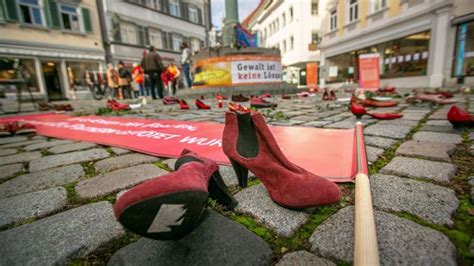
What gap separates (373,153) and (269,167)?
3.44ft

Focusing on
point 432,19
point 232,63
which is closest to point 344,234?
point 232,63

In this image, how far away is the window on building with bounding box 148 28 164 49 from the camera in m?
20.0

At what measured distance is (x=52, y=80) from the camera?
48.6 ft

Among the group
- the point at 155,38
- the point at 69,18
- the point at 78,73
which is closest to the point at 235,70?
the point at 78,73

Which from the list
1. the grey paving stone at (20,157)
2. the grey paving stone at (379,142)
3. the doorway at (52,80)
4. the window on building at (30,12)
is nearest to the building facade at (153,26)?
the doorway at (52,80)

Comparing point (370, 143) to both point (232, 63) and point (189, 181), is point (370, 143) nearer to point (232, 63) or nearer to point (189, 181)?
point (189, 181)

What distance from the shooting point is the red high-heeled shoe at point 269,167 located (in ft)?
3.18

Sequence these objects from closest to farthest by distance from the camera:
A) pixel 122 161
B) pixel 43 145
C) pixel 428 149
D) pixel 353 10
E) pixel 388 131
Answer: pixel 428 149 < pixel 122 161 < pixel 388 131 < pixel 43 145 < pixel 353 10

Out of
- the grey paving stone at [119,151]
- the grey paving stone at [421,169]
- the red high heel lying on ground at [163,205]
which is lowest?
the grey paving stone at [119,151]

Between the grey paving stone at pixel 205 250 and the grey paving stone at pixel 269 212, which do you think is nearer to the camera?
the grey paving stone at pixel 205 250

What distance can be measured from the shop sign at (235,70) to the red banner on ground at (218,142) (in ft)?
21.0

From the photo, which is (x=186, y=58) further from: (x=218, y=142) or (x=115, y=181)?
(x=115, y=181)

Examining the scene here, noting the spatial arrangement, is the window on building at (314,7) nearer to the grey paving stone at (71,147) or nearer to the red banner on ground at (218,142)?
the red banner on ground at (218,142)

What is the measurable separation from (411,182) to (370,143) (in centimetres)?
82
